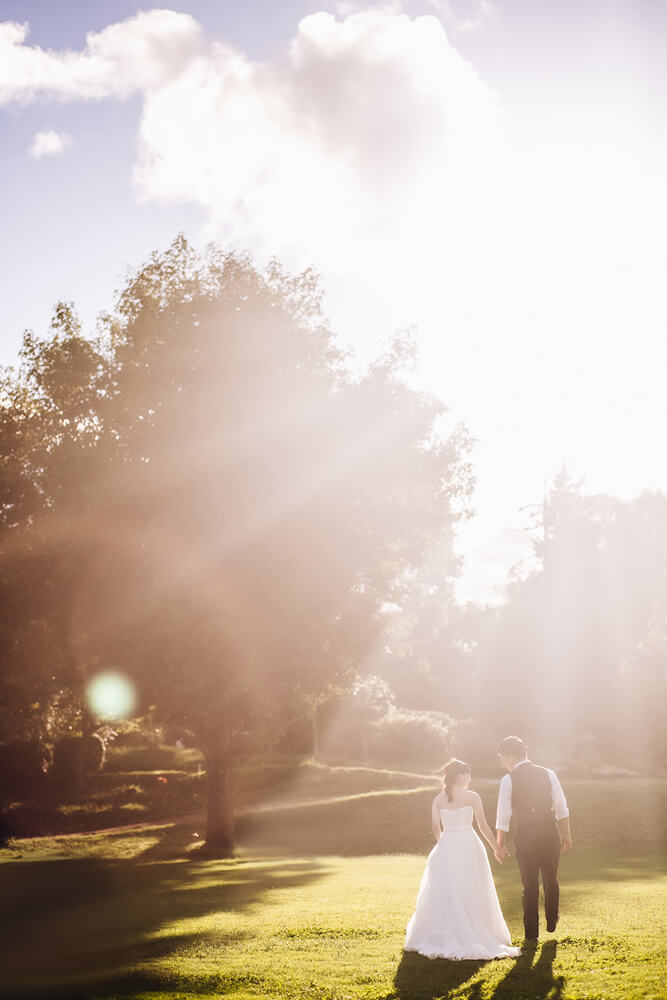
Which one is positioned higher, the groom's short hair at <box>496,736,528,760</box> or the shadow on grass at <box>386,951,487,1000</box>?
the groom's short hair at <box>496,736,528,760</box>

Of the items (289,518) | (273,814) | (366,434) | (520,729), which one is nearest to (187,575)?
(289,518)

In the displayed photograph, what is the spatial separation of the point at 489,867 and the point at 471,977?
61.9 inches

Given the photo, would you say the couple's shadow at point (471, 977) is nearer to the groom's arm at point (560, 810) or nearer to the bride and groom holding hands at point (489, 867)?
the bride and groom holding hands at point (489, 867)

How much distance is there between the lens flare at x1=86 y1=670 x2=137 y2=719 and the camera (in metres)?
26.2

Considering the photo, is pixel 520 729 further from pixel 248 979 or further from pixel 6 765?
pixel 248 979

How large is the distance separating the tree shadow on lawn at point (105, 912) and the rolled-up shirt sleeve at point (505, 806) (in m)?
4.49

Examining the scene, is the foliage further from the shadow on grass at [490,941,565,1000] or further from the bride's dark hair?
the shadow on grass at [490,941,565,1000]

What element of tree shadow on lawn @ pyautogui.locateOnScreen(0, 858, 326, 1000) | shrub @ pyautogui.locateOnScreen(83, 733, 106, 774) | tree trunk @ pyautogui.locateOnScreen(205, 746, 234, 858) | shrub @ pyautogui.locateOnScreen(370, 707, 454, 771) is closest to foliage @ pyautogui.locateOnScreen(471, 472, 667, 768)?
shrub @ pyautogui.locateOnScreen(370, 707, 454, 771)

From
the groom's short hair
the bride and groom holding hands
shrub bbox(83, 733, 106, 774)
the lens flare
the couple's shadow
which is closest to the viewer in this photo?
the couple's shadow

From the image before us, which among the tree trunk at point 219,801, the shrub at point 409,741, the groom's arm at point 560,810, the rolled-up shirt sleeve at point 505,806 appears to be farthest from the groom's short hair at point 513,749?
the shrub at point 409,741

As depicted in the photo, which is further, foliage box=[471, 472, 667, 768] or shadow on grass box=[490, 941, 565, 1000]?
foliage box=[471, 472, 667, 768]

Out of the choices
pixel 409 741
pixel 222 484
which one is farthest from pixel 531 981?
pixel 409 741

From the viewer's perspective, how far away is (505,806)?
1084cm

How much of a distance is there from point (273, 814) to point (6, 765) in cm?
1722
